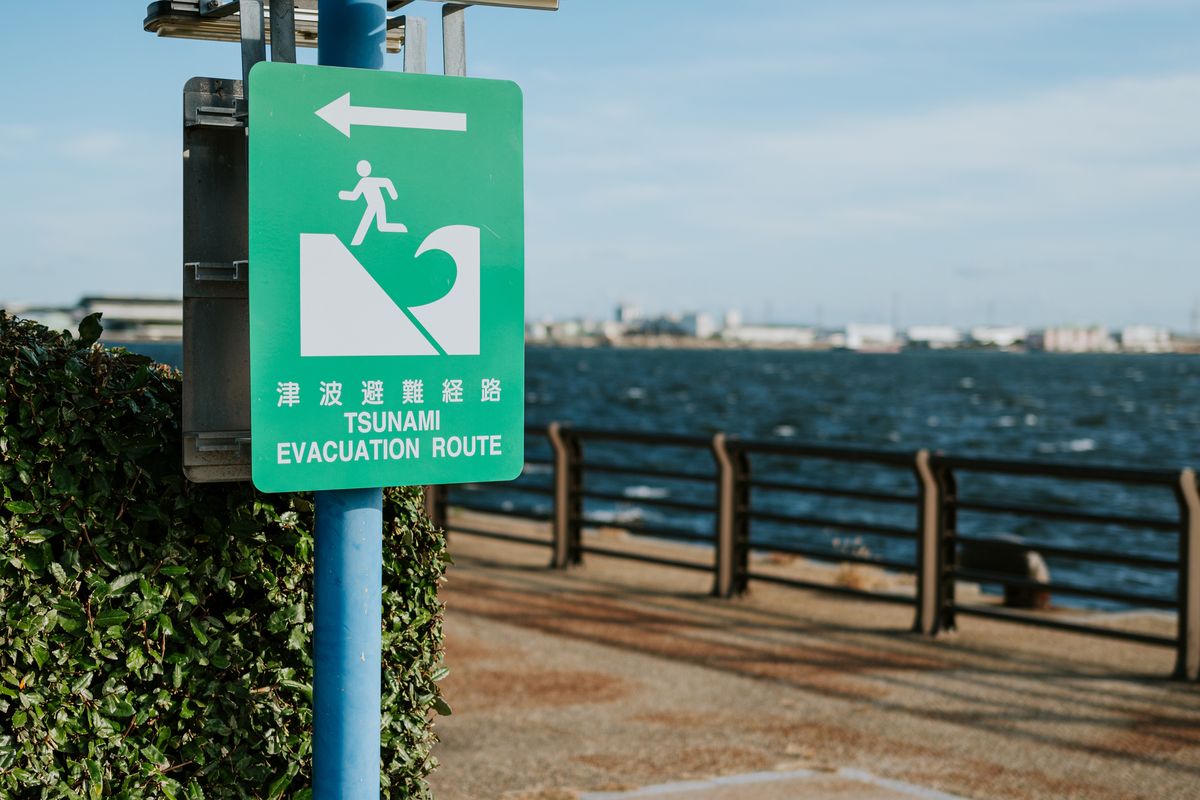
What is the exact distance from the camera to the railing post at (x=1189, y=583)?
832 centimetres

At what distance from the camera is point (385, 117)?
316 centimetres

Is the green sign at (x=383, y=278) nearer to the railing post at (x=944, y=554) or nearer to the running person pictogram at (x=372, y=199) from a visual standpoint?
the running person pictogram at (x=372, y=199)

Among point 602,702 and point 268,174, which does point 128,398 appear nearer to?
point 268,174

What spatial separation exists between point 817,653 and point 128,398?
6282 mm

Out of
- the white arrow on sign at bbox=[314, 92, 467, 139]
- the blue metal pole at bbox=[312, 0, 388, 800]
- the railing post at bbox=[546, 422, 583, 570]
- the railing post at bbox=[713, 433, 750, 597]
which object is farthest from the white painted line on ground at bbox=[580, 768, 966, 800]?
the railing post at bbox=[546, 422, 583, 570]

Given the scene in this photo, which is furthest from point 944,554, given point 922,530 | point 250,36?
point 250,36

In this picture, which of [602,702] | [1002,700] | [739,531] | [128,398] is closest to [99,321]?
[128,398]

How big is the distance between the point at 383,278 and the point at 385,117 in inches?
14.2

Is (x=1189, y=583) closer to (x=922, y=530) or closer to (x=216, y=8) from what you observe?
(x=922, y=530)

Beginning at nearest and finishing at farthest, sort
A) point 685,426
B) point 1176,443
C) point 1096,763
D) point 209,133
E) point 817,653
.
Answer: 1. point 209,133
2. point 1096,763
3. point 817,653
4. point 1176,443
5. point 685,426

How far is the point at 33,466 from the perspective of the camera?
3.34 m

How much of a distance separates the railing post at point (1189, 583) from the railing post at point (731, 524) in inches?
136

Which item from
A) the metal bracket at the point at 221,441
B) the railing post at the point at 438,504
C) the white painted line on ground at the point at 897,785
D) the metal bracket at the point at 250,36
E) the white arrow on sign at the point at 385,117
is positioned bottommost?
the white painted line on ground at the point at 897,785

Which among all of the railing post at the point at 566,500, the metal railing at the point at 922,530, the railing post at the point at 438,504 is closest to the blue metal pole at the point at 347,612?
the metal railing at the point at 922,530
